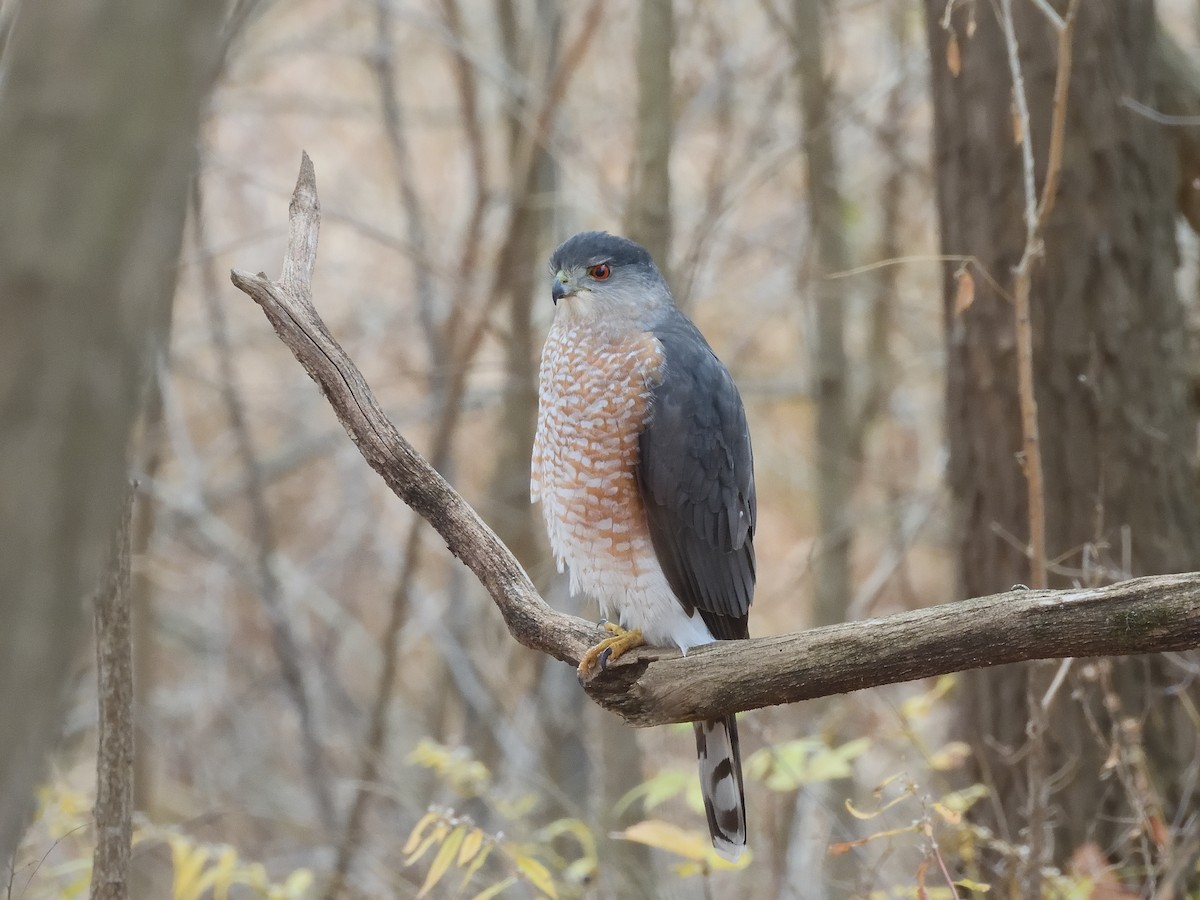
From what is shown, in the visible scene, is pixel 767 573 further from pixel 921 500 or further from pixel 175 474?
pixel 175 474

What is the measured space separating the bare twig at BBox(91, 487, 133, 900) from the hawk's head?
145 cm

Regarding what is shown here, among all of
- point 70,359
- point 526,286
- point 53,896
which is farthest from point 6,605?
point 526,286

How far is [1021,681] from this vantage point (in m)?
4.20

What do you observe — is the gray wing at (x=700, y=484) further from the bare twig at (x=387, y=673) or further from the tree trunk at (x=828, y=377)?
the bare twig at (x=387, y=673)

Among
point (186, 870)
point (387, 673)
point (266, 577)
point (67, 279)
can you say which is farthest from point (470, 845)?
point (266, 577)

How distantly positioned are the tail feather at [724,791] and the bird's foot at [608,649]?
1.39 ft

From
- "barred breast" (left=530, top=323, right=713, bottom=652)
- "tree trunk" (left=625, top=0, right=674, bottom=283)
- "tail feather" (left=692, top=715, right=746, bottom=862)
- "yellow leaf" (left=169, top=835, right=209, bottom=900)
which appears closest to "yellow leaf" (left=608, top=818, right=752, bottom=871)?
"tail feather" (left=692, top=715, right=746, bottom=862)

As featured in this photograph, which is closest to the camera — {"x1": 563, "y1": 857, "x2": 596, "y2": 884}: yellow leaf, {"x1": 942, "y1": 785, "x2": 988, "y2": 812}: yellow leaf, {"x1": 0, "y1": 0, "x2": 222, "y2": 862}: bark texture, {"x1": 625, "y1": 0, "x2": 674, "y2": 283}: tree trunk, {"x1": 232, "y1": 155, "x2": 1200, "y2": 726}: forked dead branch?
{"x1": 0, "y1": 0, "x2": 222, "y2": 862}: bark texture

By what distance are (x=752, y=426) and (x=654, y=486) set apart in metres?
6.25

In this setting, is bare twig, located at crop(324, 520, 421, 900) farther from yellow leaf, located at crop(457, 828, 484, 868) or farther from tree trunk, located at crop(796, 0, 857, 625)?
yellow leaf, located at crop(457, 828, 484, 868)

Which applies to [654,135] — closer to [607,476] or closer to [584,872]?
[607,476]

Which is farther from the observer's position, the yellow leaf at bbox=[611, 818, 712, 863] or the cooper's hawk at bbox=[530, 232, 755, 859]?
the cooper's hawk at bbox=[530, 232, 755, 859]

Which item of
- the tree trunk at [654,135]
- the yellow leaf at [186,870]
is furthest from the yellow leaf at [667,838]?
the tree trunk at [654,135]

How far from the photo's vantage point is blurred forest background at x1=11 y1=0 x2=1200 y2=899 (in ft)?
13.4
